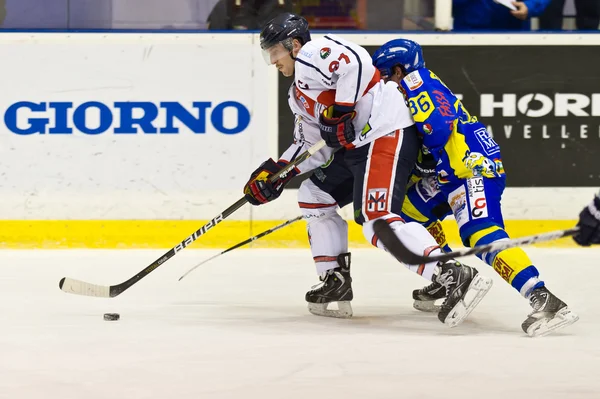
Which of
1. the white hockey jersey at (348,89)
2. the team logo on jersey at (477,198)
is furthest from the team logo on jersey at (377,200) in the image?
the team logo on jersey at (477,198)

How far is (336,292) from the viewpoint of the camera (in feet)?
11.6

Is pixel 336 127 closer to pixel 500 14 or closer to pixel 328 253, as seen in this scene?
pixel 328 253

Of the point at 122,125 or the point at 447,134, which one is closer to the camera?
the point at 447,134

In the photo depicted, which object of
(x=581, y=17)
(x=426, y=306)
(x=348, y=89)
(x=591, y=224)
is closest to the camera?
(x=591, y=224)

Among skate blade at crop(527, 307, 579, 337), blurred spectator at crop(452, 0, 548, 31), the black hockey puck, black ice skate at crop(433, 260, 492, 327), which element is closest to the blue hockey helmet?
black ice skate at crop(433, 260, 492, 327)

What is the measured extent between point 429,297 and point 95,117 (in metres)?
2.14

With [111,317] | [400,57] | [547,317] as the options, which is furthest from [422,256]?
[111,317]

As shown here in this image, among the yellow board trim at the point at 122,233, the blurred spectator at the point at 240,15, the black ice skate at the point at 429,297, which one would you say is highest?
the blurred spectator at the point at 240,15

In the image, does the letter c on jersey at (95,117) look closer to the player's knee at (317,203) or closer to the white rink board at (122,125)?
the white rink board at (122,125)

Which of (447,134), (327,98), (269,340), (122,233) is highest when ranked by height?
(327,98)

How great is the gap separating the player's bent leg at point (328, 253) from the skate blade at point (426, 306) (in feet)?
0.90

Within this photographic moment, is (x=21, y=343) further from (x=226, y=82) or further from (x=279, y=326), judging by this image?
(x=226, y=82)

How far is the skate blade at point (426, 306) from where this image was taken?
11.9ft

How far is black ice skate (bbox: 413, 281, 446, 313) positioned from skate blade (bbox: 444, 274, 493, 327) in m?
0.44
